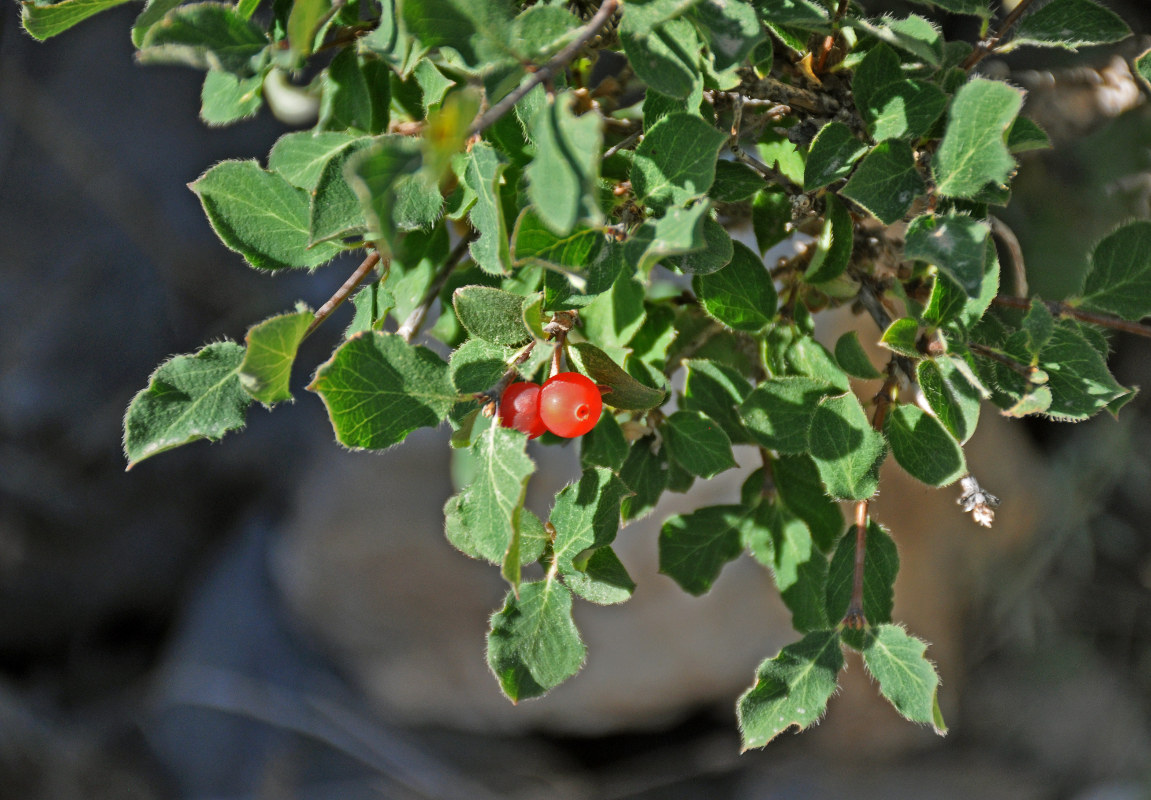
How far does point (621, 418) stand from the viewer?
0.62 metres

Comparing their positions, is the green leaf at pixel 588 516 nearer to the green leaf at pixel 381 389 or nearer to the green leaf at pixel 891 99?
the green leaf at pixel 381 389

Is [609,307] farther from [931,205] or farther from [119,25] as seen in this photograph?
[119,25]

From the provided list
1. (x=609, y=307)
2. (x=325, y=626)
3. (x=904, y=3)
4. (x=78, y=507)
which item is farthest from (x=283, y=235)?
(x=78, y=507)

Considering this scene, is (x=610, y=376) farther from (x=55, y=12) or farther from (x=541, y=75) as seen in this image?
(x=55, y=12)

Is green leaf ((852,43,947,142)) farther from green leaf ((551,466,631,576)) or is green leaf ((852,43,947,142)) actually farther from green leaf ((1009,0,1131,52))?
green leaf ((551,466,631,576))

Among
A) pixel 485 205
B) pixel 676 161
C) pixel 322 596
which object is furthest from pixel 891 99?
pixel 322 596

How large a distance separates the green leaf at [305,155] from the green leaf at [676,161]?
19 cm

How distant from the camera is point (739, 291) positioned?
52 cm

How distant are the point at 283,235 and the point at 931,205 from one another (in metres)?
0.40

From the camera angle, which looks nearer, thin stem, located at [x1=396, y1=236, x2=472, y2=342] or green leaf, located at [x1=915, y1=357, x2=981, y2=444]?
green leaf, located at [x1=915, y1=357, x2=981, y2=444]

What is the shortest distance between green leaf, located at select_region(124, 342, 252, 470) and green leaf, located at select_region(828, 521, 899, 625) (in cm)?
40

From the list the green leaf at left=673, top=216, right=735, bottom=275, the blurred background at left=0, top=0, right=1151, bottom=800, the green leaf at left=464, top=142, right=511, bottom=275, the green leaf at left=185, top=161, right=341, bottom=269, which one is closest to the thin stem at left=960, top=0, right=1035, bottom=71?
the green leaf at left=673, top=216, right=735, bottom=275

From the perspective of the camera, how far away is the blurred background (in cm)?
136

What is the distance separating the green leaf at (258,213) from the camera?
476 mm
